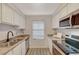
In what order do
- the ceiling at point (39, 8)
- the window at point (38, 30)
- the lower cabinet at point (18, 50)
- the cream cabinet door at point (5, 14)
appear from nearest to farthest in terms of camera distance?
the lower cabinet at point (18, 50), the cream cabinet door at point (5, 14), the window at point (38, 30), the ceiling at point (39, 8)

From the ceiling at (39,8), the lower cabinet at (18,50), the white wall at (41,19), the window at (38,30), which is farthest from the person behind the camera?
the ceiling at (39,8)

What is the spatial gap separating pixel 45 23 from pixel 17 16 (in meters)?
0.86

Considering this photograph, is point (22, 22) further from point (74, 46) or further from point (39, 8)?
point (74, 46)

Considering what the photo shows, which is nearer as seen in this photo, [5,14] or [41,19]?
[5,14]

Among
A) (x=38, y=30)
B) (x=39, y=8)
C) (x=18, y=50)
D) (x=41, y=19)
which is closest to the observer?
(x=18, y=50)

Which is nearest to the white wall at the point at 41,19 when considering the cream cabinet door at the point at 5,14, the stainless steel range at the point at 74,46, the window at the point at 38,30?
the window at the point at 38,30

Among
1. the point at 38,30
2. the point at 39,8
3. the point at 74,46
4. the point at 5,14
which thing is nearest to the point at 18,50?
the point at 5,14

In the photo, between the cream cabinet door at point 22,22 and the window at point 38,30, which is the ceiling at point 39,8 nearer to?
the cream cabinet door at point 22,22

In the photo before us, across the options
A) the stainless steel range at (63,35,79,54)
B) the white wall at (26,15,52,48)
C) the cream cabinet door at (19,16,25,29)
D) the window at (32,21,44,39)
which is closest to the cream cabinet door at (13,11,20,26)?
the cream cabinet door at (19,16,25,29)

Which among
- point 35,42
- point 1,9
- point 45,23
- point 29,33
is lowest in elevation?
point 35,42
